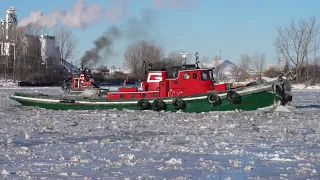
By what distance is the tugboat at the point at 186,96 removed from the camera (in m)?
27.5

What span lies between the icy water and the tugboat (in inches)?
153

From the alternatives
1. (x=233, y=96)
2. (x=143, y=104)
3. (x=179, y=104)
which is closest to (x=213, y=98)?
(x=233, y=96)

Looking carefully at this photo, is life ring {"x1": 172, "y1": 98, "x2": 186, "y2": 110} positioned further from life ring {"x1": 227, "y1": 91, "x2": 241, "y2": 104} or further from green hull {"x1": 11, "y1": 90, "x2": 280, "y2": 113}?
life ring {"x1": 227, "y1": 91, "x2": 241, "y2": 104}

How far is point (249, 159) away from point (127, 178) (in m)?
3.47

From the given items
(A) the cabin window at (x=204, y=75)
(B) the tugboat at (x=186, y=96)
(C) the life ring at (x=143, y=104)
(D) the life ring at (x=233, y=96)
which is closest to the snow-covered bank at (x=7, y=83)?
(B) the tugboat at (x=186, y=96)

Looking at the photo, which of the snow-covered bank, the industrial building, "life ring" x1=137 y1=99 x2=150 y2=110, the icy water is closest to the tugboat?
"life ring" x1=137 y1=99 x2=150 y2=110

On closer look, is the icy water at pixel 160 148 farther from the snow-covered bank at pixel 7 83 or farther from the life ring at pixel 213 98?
the snow-covered bank at pixel 7 83

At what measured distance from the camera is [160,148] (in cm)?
1463

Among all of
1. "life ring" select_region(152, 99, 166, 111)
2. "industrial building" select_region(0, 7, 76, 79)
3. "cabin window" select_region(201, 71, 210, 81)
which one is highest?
"industrial building" select_region(0, 7, 76, 79)

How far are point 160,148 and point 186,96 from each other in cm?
1330

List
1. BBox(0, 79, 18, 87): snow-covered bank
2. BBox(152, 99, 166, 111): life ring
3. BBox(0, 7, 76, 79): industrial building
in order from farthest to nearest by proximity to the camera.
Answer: BBox(0, 7, 76, 79): industrial building → BBox(0, 79, 18, 87): snow-covered bank → BBox(152, 99, 166, 111): life ring

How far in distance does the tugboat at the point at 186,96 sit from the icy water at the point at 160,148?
3.88 meters

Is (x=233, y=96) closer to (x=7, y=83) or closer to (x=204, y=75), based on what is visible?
(x=204, y=75)

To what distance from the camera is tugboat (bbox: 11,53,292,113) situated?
90.3 feet
